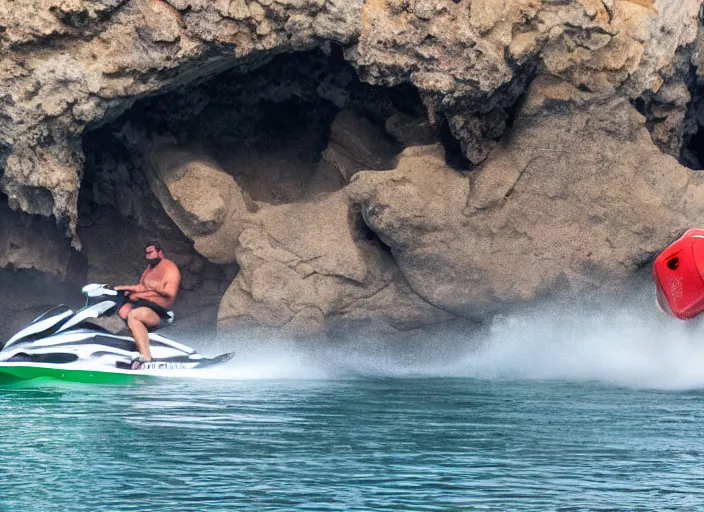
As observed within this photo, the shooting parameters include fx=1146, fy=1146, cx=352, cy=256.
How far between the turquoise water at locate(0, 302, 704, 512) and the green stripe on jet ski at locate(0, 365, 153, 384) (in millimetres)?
328

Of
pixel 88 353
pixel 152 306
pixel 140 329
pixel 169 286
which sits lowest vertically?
pixel 88 353

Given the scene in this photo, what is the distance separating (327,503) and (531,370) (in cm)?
622

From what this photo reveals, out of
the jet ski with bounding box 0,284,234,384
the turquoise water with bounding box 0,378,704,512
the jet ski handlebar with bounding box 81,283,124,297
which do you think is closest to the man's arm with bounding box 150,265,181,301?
the jet ski with bounding box 0,284,234,384

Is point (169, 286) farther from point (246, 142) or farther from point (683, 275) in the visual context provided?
point (683, 275)

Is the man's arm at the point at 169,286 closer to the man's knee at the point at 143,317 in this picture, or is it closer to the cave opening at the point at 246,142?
the man's knee at the point at 143,317

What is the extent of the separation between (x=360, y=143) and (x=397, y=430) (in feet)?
17.8

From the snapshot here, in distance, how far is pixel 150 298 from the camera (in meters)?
11.4

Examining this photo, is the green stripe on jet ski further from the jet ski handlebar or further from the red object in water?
the red object in water

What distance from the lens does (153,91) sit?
10648 millimetres

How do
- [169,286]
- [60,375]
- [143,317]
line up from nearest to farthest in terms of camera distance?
[60,375] < [143,317] < [169,286]

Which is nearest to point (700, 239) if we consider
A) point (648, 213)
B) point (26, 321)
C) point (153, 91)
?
point (648, 213)

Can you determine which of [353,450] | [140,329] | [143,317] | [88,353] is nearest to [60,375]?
[88,353]

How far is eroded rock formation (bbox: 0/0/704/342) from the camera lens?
1036 cm

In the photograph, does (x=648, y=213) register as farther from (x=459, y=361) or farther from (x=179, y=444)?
(x=179, y=444)
